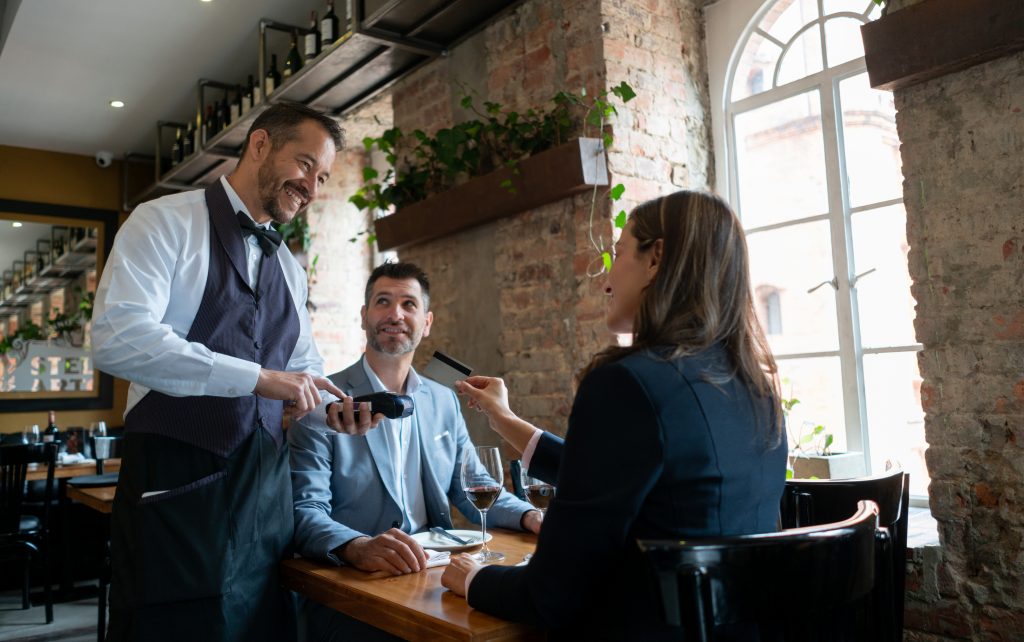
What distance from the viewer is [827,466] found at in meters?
2.55

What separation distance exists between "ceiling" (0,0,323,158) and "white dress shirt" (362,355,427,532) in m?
3.18

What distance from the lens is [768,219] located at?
312 centimetres

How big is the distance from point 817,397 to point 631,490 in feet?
6.80

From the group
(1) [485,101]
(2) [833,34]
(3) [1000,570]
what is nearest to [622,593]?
(3) [1000,570]

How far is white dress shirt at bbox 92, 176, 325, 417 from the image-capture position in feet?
4.96

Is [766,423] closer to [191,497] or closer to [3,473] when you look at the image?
[191,497]

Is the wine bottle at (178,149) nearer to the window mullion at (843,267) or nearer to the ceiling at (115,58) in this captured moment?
the ceiling at (115,58)

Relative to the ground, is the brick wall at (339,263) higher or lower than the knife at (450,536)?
higher

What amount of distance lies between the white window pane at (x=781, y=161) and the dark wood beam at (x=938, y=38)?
69 centimetres

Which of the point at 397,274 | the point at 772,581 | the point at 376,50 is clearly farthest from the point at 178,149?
the point at 772,581

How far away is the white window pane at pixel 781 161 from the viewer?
9.71 feet

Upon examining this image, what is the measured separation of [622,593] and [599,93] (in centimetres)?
226

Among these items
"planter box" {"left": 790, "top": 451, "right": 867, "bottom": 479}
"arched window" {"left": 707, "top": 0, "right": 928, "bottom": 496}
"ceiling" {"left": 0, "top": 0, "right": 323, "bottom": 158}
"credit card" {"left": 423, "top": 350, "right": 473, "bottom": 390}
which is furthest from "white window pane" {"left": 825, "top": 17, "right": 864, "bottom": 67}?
"ceiling" {"left": 0, "top": 0, "right": 323, "bottom": 158}

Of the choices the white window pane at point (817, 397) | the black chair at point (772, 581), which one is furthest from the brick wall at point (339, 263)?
the black chair at point (772, 581)
